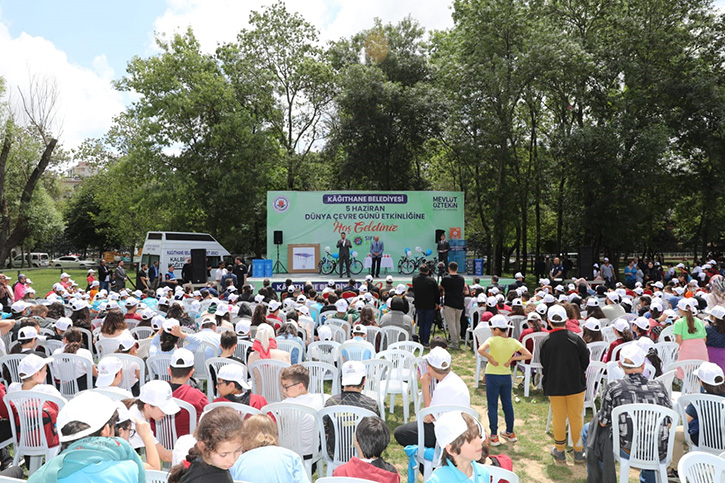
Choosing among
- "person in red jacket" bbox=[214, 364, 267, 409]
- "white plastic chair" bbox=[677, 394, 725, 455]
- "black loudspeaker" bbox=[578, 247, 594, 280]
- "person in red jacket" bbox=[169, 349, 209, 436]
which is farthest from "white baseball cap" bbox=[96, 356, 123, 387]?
"black loudspeaker" bbox=[578, 247, 594, 280]

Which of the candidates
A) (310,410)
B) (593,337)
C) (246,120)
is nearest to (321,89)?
(246,120)

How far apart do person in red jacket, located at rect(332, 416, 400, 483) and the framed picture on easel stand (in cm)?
1734

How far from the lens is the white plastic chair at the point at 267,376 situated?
490 cm

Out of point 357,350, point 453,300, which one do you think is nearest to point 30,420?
point 357,350

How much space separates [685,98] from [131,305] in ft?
76.0

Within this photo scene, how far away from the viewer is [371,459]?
2734 mm

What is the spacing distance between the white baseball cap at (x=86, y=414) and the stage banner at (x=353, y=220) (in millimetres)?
17914

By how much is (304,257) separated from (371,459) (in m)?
17.4

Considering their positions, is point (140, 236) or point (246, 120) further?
point (140, 236)

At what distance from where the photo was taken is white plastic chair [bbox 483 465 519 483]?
2.50 metres

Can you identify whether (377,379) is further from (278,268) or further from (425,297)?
(278,268)

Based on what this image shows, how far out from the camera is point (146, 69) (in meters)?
25.8

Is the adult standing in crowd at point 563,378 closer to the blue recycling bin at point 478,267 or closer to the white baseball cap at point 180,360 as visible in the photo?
the white baseball cap at point 180,360

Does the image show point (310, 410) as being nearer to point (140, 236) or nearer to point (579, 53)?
point (579, 53)
